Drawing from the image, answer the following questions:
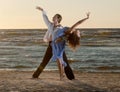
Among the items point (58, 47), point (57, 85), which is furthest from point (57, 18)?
point (57, 85)

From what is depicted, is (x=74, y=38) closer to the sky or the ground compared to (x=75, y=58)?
closer to the sky

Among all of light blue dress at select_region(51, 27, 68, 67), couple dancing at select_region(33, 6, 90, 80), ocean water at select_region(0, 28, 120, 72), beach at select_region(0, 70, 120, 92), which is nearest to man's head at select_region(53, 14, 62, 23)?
couple dancing at select_region(33, 6, 90, 80)

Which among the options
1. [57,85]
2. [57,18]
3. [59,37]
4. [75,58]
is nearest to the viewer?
[57,85]

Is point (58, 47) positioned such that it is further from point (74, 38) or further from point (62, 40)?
point (74, 38)

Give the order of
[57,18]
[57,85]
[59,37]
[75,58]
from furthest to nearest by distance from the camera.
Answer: [75,58]
[59,37]
[57,18]
[57,85]

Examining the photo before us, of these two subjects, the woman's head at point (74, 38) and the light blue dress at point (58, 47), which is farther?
the light blue dress at point (58, 47)

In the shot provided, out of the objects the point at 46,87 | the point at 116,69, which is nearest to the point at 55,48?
the point at 46,87

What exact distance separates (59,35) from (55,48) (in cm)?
37

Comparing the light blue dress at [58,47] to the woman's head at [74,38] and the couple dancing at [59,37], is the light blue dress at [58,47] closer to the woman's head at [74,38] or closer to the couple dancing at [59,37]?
the couple dancing at [59,37]

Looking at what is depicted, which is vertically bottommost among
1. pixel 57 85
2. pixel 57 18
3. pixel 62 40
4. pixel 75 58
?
pixel 75 58

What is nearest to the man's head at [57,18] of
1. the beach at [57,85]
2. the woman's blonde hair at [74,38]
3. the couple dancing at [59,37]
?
the couple dancing at [59,37]

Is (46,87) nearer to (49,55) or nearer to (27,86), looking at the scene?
(27,86)

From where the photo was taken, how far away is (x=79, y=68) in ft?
66.7

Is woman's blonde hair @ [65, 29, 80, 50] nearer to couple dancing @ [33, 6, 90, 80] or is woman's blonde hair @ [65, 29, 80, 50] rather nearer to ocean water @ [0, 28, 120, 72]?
couple dancing @ [33, 6, 90, 80]
